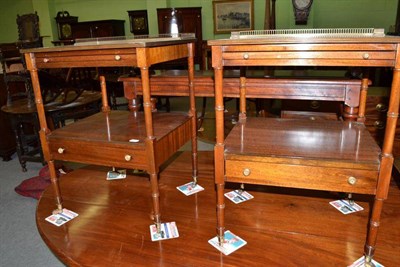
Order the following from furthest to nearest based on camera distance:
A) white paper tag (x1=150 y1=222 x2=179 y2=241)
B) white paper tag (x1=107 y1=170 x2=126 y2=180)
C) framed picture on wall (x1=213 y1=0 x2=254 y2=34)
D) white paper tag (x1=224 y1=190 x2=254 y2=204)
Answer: framed picture on wall (x1=213 y1=0 x2=254 y2=34)
white paper tag (x1=107 y1=170 x2=126 y2=180)
white paper tag (x1=224 y1=190 x2=254 y2=204)
white paper tag (x1=150 y1=222 x2=179 y2=241)

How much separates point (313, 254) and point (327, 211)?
0.41m

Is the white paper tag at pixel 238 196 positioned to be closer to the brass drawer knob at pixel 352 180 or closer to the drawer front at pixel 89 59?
the brass drawer knob at pixel 352 180

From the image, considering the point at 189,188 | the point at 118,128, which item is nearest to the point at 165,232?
the point at 189,188

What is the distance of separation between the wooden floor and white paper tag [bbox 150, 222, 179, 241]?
0.10ft

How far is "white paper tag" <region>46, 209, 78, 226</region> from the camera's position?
1.88 meters

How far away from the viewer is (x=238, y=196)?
206cm

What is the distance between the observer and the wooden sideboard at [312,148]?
4.10 feet

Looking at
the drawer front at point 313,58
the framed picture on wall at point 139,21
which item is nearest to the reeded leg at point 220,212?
the drawer front at point 313,58

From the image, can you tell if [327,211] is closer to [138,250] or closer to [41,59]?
[138,250]

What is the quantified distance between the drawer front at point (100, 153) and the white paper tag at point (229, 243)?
50 centimetres

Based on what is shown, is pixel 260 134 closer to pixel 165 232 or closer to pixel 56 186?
pixel 165 232

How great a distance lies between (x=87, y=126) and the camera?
1.98 meters

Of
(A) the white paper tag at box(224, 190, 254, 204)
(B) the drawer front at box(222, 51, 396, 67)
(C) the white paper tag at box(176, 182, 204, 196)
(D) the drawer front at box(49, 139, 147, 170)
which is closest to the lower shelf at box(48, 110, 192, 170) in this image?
(D) the drawer front at box(49, 139, 147, 170)

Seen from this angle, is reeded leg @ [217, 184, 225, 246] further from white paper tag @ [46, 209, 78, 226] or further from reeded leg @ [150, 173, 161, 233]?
white paper tag @ [46, 209, 78, 226]
